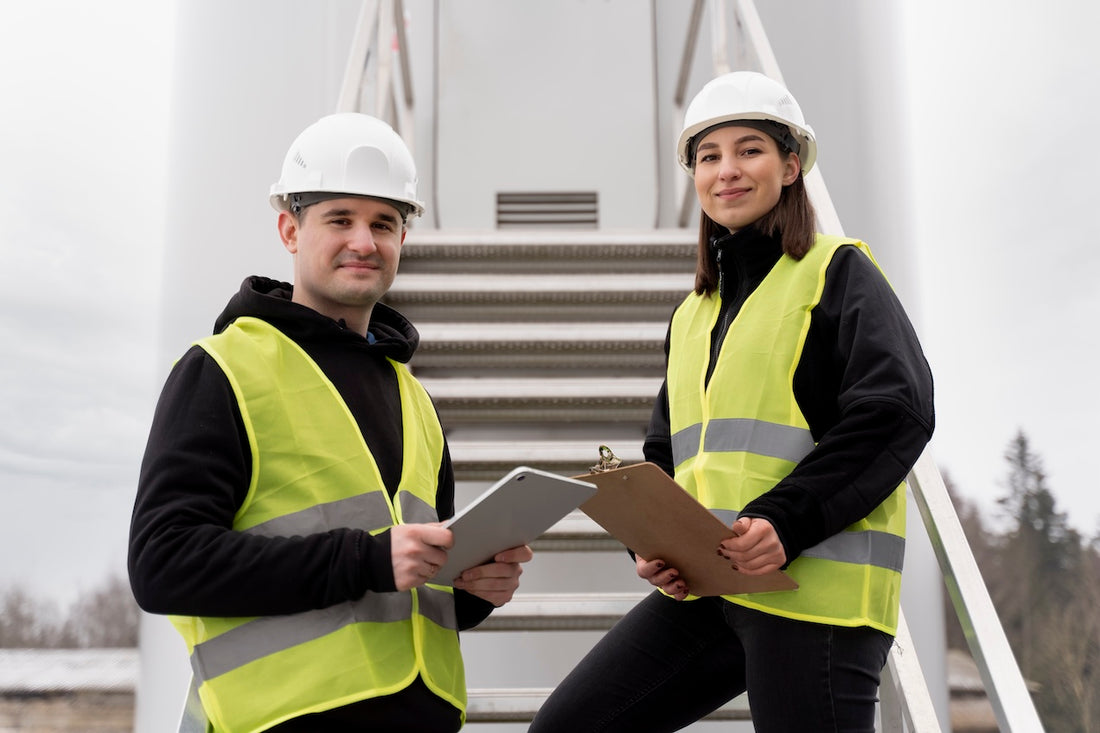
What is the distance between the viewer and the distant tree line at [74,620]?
3.76 m

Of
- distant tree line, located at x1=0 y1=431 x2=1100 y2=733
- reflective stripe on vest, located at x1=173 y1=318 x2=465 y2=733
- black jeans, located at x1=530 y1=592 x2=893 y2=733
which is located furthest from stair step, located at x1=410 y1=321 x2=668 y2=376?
distant tree line, located at x1=0 y1=431 x2=1100 y2=733

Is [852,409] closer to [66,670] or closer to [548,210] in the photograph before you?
[548,210]

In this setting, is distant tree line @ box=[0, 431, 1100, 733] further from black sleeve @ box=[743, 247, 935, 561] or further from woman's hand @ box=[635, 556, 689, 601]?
black sleeve @ box=[743, 247, 935, 561]

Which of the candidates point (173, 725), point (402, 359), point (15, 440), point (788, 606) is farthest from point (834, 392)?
point (15, 440)

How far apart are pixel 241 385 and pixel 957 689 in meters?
6.38

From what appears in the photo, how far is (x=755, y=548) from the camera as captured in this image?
1376 mm

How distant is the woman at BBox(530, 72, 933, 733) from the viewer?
141 centimetres

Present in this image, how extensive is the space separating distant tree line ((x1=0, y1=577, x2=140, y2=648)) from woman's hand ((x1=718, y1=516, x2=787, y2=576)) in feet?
9.87

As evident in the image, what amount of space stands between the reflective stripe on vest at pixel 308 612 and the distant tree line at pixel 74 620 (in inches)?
106

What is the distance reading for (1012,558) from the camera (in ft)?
18.1

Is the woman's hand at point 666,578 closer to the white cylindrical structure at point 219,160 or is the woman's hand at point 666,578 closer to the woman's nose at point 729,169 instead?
the woman's nose at point 729,169

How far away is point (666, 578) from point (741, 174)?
701 millimetres

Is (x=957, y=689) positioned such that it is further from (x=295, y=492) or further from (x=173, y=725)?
(x=295, y=492)

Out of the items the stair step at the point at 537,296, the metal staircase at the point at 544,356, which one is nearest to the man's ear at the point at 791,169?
the metal staircase at the point at 544,356
